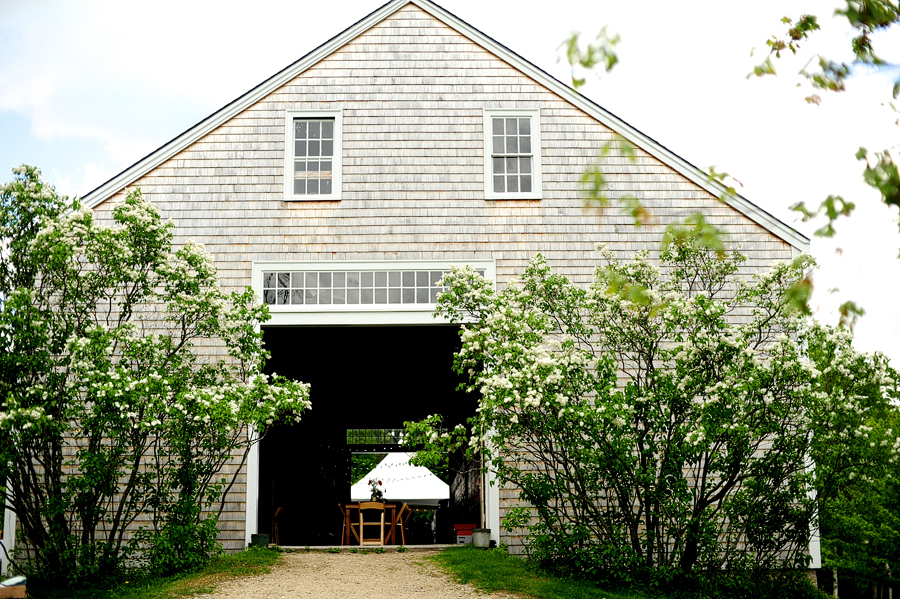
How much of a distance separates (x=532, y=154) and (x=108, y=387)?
6.85m

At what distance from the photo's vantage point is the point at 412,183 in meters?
12.4

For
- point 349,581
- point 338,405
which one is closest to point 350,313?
point 349,581

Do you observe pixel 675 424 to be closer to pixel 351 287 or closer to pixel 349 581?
pixel 349 581

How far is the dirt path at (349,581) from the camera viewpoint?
28.9 ft

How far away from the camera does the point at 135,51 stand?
16719mm

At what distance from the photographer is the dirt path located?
347 inches

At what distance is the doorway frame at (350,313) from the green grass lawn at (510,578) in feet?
2.79

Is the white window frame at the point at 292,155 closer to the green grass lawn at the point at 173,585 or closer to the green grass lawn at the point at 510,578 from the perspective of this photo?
the green grass lawn at the point at 173,585

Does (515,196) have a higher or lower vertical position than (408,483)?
higher

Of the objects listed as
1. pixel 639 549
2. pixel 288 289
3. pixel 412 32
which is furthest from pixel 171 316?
pixel 639 549

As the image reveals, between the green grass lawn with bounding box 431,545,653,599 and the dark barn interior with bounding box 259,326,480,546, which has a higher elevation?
the dark barn interior with bounding box 259,326,480,546

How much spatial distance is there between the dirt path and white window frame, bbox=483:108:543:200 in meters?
5.32

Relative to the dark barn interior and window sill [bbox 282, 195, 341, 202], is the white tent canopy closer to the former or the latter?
the dark barn interior

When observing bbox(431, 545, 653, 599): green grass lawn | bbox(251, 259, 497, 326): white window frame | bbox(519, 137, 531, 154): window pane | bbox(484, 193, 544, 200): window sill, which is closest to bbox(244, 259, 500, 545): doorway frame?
bbox(251, 259, 497, 326): white window frame
